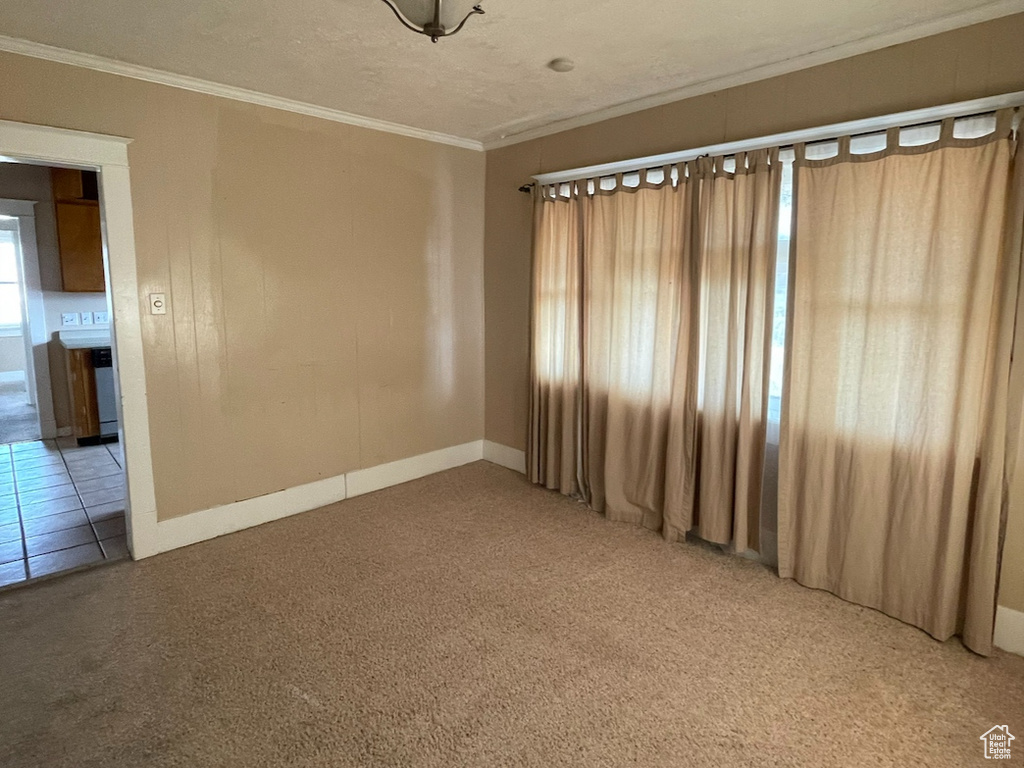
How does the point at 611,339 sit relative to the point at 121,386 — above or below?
above

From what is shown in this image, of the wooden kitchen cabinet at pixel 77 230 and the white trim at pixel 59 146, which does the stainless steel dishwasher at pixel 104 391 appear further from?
the white trim at pixel 59 146

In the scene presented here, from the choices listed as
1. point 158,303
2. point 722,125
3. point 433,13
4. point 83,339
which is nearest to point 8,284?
point 83,339

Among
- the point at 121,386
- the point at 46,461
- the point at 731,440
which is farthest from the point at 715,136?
the point at 46,461

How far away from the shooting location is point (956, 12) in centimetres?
226

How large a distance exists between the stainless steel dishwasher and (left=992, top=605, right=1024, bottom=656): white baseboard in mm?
6451

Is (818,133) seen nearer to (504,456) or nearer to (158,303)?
(504,456)

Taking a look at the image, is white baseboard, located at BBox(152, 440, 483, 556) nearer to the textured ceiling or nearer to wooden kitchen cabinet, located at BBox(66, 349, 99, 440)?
the textured ceiling

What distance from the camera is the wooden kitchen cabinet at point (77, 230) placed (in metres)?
5.31

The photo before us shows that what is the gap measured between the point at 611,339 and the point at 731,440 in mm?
962

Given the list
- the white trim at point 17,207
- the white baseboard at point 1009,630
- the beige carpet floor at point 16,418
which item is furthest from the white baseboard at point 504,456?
the white trim at point 17,207

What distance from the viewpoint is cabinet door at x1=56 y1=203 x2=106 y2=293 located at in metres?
5.32

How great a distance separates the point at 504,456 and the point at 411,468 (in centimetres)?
77

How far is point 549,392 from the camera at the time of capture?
4.05 metres

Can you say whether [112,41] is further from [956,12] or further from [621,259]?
[956,12]
